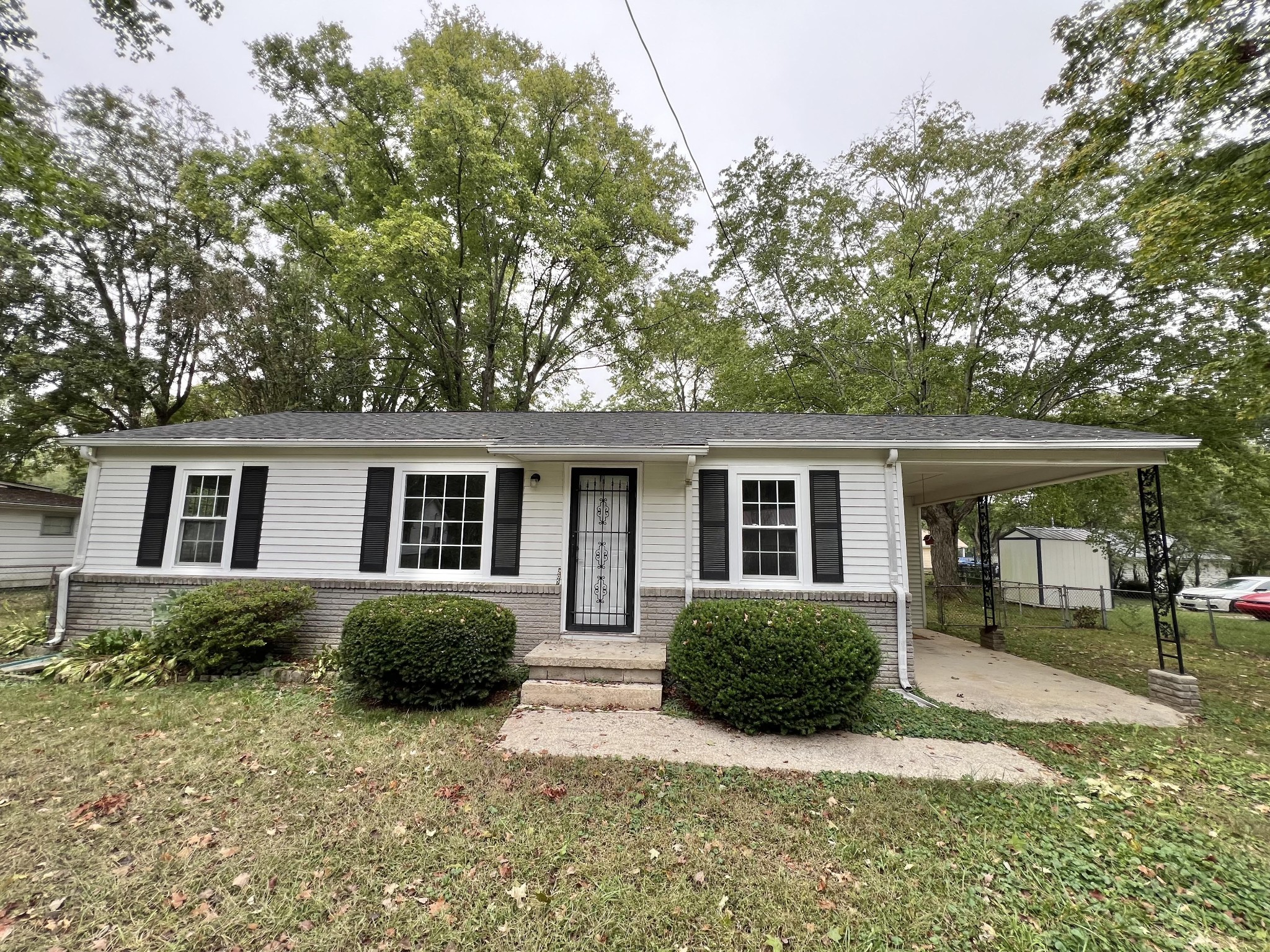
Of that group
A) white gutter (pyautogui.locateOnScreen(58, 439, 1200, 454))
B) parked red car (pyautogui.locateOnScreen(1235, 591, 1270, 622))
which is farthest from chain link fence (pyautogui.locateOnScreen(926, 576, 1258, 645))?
white gutter (pyautogui.locateOnScreen(58, 439, 1200, 454))

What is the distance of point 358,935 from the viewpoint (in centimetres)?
230

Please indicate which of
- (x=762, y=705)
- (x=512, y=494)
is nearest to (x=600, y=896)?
(x=762, y=705)

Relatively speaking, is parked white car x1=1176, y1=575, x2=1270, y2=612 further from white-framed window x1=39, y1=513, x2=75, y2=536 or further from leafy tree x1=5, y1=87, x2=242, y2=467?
white-framed window x1=39, y1=513, x2=75, y2=536

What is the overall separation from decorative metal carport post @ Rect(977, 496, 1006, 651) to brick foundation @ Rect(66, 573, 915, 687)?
3.87 meters

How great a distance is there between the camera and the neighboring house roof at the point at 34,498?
42.9 feet

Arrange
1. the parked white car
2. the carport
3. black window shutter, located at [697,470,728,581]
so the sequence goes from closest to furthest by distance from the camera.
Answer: the carport → black window shutter, located at [697,470,728,581] → the parked white car

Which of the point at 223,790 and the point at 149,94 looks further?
the point at 149,94

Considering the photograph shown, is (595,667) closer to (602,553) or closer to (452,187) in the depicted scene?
(602,553)

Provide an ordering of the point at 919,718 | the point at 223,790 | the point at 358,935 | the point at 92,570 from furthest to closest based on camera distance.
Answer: the point at 92,570, the point at 919,718, the point at 223,790, the point at 358,935

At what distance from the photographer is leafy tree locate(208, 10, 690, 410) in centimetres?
1245

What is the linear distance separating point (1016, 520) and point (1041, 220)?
48.3ft

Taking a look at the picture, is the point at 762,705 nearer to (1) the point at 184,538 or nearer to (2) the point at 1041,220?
(1) the point at 184,538

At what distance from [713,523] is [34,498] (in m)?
20.0

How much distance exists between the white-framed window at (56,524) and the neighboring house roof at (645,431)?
11738mm
